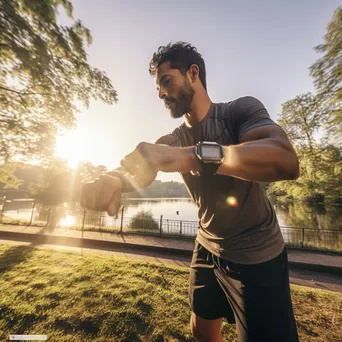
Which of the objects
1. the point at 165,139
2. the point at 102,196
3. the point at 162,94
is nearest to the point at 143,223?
the point at 165,139

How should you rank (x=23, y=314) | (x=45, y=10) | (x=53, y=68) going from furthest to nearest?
1. (x=53, y=68)
2. (x=45, y=10)
3. (x=23, y=314)

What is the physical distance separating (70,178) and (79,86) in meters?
38.7

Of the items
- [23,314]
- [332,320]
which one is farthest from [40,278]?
[332,320]

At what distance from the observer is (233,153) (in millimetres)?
972

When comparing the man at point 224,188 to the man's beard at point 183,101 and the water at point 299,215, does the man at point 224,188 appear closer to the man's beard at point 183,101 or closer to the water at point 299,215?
the man's beard at point 183,101

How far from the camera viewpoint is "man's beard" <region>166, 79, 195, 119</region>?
1814 mm

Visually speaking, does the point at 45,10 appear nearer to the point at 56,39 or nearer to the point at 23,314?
the point at 56,39

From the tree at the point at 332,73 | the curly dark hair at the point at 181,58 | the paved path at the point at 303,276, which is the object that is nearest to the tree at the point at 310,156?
the tree at the point at 332,73

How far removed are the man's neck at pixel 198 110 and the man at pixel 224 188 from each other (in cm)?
1

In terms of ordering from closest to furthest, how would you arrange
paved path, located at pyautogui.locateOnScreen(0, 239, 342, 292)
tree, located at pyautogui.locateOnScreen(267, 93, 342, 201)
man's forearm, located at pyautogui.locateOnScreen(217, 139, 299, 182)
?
man's forearm, located at pyautogui.locateOnScreen(217, 139, 299, 182) → paved path, located at pyautogui.locateOnScreen(0, 239, 342, 292) → tree, located at pyautogui.locateOnScreen(267, 93, 342, 201)

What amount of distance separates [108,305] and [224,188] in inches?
143

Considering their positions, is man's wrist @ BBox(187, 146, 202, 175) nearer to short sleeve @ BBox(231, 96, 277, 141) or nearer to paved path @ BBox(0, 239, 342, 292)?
short sleeve @ BBox(231, 96, 277, 141)

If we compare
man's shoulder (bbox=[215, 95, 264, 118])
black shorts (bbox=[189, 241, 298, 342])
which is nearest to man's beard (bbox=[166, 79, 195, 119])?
man's shoulder (bbox=[215, 95, 264, 118])

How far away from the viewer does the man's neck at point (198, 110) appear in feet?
6.19
